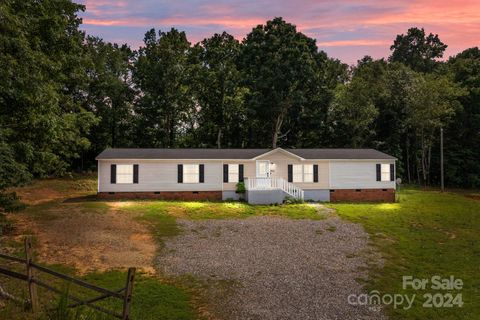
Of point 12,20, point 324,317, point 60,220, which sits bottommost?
point 324,317

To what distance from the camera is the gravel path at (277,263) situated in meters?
12.7

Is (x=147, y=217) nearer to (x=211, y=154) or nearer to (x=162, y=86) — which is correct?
(x=211, y=154)

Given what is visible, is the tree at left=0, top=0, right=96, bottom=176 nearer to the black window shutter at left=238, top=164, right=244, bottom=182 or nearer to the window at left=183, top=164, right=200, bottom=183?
the window at left=183, top=164, right=200, bottom=183

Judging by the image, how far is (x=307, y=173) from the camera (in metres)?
34.1

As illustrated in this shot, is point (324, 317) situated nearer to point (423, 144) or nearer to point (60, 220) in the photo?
point (60, 220)

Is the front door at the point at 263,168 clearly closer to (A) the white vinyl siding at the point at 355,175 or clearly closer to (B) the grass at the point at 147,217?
(B) the grass at the point at 147,217

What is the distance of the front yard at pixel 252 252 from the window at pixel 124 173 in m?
2.86

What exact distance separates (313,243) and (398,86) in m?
40.8

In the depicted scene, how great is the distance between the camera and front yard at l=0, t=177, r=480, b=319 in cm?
1290

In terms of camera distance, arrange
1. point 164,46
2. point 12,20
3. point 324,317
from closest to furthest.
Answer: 1. point 324,317
2. point 12,20
3. point 164,46

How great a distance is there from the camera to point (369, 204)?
32719 mm

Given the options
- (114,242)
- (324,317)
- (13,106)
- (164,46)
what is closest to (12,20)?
(13,106)

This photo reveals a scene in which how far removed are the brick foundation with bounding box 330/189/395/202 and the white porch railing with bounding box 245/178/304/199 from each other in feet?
13.0

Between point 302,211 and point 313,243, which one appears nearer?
point 313,243
